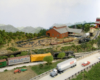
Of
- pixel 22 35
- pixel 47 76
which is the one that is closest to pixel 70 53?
→ pixel 47 76

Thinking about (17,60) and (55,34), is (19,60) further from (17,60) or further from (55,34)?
(55,34)

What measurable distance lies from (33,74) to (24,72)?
1.90 m

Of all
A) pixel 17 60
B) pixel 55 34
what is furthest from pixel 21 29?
pixel 17 60

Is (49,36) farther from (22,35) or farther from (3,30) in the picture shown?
(3,30)

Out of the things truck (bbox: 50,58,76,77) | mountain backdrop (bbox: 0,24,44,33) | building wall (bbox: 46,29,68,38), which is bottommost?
truck (bbox: 50,58,76,77)

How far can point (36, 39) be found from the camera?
40625mm

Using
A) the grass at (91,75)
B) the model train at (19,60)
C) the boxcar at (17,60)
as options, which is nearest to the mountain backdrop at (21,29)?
the model train at (19,60)

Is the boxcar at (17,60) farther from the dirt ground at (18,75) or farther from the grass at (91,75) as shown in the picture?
the grass at (91,75)

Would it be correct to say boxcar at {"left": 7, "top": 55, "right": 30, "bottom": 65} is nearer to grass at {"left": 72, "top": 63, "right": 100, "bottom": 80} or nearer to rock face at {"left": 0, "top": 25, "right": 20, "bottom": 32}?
grass at {"left": 72, "top": 63, "right": 100, "bottom": 80}

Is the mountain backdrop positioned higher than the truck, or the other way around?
the mountain backdrop

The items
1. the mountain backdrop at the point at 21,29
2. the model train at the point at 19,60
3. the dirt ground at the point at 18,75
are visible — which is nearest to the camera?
the dirt ground at the point at 18,75

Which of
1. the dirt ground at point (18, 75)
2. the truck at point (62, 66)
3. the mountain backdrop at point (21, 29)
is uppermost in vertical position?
the mountain backdrop at point (21, 29)

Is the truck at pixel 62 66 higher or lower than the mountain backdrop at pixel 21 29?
lower

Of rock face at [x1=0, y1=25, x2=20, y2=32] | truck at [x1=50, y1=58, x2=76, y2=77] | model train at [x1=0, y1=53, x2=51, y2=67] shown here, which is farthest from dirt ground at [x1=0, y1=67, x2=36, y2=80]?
rock face at [x1=0, y1=25, x2=20, y2=32]
